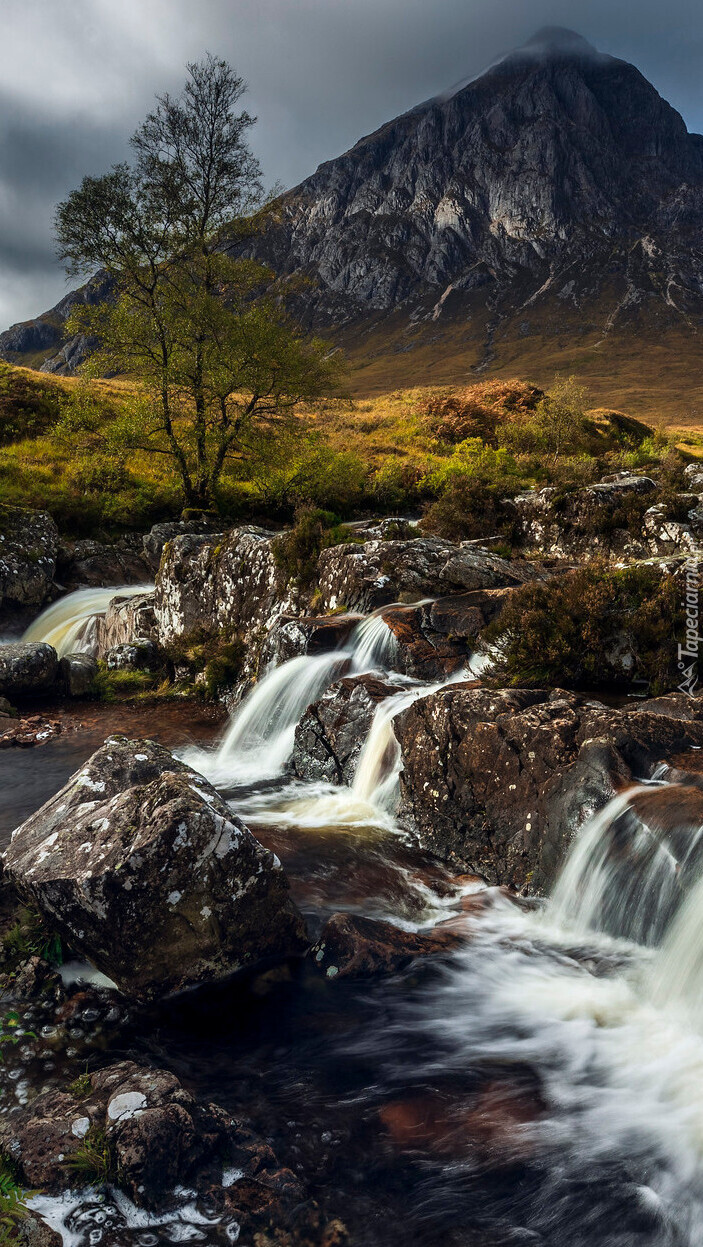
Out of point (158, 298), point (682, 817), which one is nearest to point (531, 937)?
point (682, 817)

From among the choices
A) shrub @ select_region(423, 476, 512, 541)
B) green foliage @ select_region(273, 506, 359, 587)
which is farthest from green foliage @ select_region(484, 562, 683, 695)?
shrub @ select_region(423, 476, 512, 541)

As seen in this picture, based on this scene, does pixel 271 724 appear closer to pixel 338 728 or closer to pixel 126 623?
pixel 338 728

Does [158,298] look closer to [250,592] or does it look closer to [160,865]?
[250,592]

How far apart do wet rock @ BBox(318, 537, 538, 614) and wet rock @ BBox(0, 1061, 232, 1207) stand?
34.4 feet

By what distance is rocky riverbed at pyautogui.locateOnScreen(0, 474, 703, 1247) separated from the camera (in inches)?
158

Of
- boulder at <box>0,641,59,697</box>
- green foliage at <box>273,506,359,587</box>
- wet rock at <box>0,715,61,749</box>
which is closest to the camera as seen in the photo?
wet rock at <box>0,715,61,749</box>

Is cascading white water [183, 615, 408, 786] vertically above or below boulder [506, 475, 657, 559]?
below

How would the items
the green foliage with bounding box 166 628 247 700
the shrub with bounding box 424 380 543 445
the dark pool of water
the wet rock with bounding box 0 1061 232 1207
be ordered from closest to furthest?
the wet rock with bounding box 0 1061 232 1207 < the dark pool of water < the green foliage with bounding box 166 628 247 700 < the shrub with bounding box 424 380 543 445

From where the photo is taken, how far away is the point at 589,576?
37.2 ft

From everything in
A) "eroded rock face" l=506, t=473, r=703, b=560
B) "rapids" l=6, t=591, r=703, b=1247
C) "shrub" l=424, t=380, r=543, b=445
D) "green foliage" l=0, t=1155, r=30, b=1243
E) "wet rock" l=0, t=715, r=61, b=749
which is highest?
"shrub" l=424, t=380, r=543, b=445

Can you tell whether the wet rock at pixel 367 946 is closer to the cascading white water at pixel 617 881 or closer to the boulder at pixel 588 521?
the cascading white water at pixel 617 881

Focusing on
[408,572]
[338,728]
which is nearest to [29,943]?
[338,728]

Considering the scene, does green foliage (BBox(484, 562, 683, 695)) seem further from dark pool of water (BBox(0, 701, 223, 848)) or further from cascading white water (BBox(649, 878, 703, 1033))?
dark pool of water (BBox(0, 701, 223, 848))

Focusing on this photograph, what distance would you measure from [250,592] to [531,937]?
12290 millimetres
